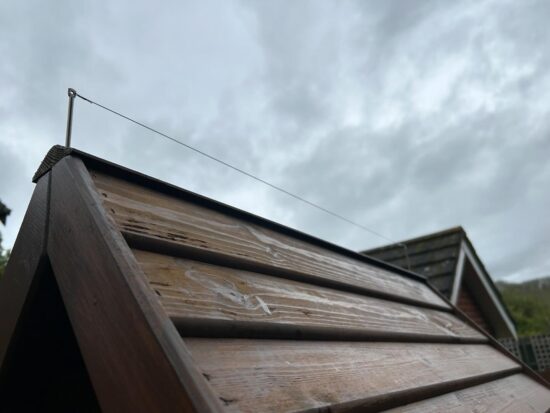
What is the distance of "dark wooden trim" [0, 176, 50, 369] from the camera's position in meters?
0.88

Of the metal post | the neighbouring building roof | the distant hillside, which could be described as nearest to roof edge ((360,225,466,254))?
the neighbouring building roof

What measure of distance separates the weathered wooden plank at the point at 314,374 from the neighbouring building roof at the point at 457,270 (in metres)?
4.81

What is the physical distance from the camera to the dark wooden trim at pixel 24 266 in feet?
2.87

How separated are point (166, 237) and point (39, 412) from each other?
66 cm

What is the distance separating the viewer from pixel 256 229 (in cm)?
136

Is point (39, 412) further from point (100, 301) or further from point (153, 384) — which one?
point (153, 384)

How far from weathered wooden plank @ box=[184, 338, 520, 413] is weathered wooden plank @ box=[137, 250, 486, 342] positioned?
32 mm

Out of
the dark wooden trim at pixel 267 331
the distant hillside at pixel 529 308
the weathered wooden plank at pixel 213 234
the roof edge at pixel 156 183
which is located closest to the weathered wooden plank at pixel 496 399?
the dark wooden trim at pixel 267 331

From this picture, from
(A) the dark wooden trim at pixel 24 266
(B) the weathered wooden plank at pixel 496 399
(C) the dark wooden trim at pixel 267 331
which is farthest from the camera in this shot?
(B) the weathered wooden plank at pixel 496 399

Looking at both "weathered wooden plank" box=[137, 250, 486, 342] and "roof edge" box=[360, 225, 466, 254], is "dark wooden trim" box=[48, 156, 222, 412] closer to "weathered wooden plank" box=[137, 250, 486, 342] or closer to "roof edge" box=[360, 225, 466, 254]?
"weathered wooden plank" box=[137, 250, 486, 342]

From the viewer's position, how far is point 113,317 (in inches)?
25.0

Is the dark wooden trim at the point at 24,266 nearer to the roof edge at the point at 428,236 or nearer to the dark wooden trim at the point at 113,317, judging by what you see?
the dark wooden trim at the point at 113,317

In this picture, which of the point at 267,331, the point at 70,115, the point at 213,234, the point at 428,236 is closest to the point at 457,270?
the point at 428,236

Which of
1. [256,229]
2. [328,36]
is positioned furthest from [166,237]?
[328,36]
